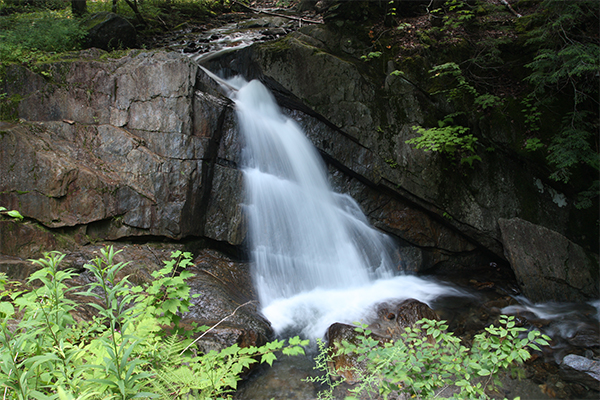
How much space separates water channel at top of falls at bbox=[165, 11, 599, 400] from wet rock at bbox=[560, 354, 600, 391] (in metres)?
0.75

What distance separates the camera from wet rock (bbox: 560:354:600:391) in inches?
180

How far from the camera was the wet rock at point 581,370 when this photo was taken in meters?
4.58

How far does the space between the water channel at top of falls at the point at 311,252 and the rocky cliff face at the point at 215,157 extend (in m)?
0.35

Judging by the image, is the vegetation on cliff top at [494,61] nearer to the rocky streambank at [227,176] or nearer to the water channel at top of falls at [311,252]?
the rocky streambank at [227,176]

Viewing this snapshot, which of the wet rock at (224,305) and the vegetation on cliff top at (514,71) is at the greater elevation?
the vegetation on cliff top at (514,71)

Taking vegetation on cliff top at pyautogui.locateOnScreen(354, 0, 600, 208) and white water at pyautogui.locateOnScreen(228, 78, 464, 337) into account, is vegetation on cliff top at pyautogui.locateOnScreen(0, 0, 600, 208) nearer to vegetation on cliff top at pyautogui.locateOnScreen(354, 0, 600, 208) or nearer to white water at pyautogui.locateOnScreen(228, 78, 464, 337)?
vegetation on cliff top at pyautogui.locateOnScreen(354, 0, 600, 208)

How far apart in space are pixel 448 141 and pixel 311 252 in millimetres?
3751

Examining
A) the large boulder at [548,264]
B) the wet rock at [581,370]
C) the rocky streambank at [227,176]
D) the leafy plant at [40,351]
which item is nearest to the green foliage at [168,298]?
the leafy plant at [40,351]

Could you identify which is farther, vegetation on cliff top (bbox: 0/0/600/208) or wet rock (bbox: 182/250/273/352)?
vegetation on cliff top (bbox: 0/0/600/208)

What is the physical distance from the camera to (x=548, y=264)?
686 cm

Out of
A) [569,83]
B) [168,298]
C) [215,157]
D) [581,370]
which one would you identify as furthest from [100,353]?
[569,83]

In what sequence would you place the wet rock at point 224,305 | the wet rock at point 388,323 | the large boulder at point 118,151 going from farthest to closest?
the large boulder at point 118,151, the wet rock at point 388,323, the wet rock at point 224,305

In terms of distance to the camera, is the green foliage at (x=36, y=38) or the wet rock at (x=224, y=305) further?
the green foliage at (x=36, y=38)

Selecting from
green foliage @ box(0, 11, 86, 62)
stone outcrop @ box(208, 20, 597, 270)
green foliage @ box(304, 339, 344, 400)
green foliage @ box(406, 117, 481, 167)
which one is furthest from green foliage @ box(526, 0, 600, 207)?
green foliage @ box(0, 11, 86, 62)
